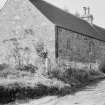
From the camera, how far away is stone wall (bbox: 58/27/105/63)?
25.5 meters

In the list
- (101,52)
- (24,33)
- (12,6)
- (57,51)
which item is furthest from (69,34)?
(101,52)

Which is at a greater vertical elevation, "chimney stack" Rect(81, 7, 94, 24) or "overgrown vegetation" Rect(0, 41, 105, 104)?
"chimney stack" Rect(81, 7, 94, 24)

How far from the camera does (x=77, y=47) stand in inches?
1126

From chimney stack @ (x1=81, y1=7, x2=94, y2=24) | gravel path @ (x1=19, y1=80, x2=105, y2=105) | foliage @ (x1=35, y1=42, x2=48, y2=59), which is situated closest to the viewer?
gravel path @ (x1=19, y1=80, x2=105, y2=105)

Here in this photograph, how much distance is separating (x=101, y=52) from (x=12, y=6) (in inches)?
663

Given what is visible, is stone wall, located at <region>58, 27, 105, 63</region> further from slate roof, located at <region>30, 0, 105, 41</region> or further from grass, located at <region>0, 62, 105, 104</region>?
grass, located at <region>0, 62, 105, 104</region>

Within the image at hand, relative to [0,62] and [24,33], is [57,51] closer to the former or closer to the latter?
[24,33]

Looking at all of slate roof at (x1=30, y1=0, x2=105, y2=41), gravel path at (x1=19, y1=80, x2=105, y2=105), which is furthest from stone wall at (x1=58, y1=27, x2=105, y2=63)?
gravel path at (x1=19, y1=80, x2=105, y2=105)

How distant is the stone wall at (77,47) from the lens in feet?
83.8

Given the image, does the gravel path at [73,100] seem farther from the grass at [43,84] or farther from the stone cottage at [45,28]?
the stone cottage at [45,28]

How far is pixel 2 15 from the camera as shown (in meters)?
27.7

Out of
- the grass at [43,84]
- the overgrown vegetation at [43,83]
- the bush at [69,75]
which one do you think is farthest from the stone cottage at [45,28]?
the grass at [43,84]

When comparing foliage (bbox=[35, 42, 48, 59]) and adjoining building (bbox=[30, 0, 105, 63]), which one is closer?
foliage (bbox=[35, 42, 48, 59])

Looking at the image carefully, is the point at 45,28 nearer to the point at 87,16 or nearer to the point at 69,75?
the point at 69,75
